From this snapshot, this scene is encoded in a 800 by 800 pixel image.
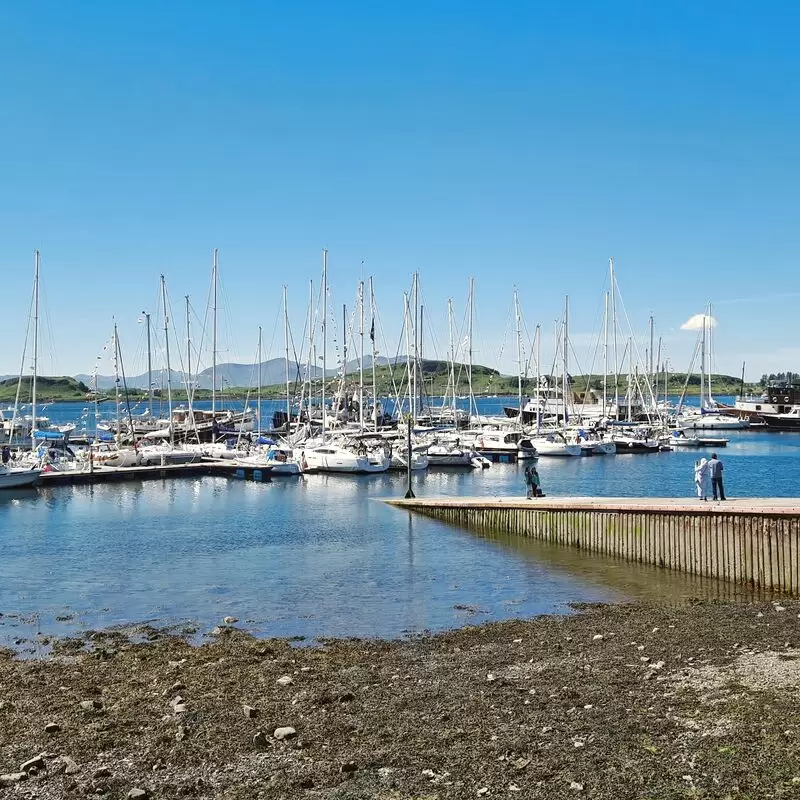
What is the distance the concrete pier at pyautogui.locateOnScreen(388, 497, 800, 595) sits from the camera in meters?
26.8

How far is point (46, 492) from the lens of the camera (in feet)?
200

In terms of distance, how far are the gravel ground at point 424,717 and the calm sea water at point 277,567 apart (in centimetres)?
427

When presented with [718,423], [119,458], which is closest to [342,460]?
[119,458]

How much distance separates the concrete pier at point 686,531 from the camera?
26.8 metres

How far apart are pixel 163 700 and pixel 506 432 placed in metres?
75.4

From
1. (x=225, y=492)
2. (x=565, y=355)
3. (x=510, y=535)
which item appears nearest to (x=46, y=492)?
(x=225, y=492)

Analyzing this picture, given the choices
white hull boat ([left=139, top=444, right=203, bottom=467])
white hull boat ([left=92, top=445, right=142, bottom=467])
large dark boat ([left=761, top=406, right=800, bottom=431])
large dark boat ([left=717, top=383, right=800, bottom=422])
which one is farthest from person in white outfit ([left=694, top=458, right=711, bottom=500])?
large dark boat ([left=717, top=383, right=800, bottom=422])

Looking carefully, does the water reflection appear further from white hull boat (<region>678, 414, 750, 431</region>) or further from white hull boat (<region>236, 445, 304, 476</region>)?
white hull boat (<region>678, 414, 750, 431</region>)

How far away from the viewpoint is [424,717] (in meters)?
14.4

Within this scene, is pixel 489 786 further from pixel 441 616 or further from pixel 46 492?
pixel 46 492

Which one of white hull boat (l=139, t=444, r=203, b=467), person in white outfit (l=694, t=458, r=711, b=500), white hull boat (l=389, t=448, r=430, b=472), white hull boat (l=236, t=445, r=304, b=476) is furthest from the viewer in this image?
white hull boat (l=139, t=444, r=203, b=467)

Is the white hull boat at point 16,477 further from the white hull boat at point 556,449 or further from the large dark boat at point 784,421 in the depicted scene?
the large dark boat at point 784,421

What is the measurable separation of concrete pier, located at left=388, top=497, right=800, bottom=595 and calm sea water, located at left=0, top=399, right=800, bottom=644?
2.78 feet

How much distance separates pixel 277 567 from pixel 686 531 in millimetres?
14727
